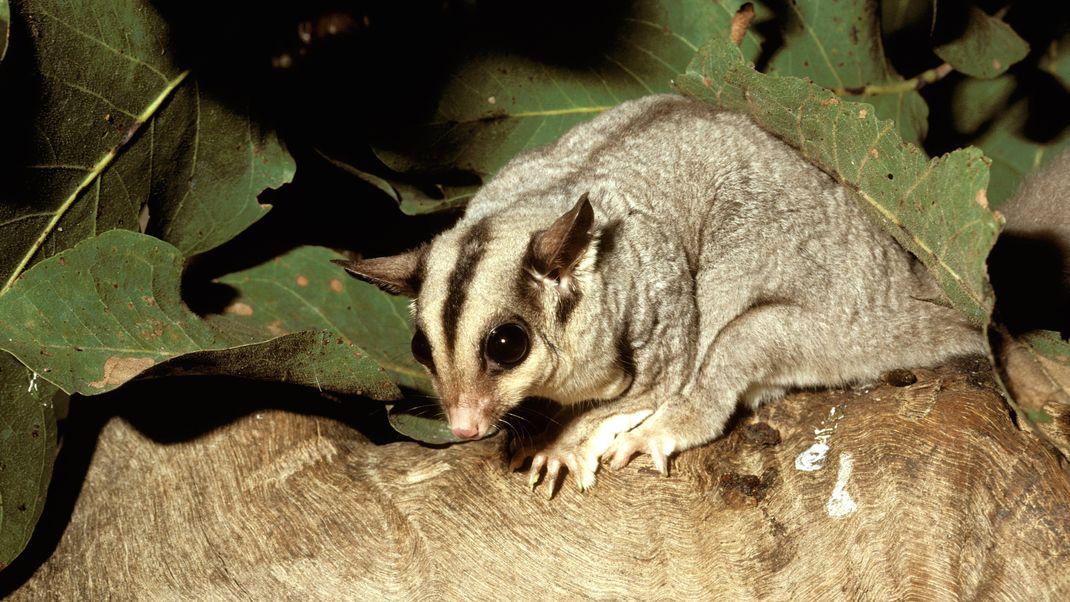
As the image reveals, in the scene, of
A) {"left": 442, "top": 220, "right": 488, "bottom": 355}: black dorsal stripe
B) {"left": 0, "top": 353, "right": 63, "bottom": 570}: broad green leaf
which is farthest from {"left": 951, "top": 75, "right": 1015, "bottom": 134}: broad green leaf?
{"left": 0, "top": 353, "right": 63, "bottom": 570}: broad green leaf

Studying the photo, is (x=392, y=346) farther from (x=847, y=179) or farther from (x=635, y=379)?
(x=847, y=179)

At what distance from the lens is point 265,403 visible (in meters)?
2.89

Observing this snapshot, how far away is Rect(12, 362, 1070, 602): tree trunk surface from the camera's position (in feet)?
7.16

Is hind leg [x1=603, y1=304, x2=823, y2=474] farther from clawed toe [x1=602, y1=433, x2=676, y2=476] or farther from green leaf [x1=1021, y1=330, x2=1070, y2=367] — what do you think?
green leaf [x1=1021, y1=330, x2=1070, y2=367]

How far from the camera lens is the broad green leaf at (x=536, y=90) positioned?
3.25m

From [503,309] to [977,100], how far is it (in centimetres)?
242

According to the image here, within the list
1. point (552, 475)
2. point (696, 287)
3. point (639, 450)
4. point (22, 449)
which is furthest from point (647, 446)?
point (22, 449)

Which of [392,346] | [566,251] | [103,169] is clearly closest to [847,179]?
[566,251]

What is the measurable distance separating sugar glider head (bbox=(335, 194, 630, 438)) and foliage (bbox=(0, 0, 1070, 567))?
27 centimetres

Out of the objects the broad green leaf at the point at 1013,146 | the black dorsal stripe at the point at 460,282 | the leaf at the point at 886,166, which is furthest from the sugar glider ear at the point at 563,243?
the broad green leaf at the point at 1013,146

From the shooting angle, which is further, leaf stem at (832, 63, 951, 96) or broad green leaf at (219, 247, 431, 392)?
leaf stem at (832, 63, 951, 96)

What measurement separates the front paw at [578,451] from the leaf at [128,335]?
49 cm

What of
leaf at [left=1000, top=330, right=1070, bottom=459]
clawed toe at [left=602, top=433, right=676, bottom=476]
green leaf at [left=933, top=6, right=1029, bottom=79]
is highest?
green leaf at [left=933, top=6, right=1029, bottom=79]

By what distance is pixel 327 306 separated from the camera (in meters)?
3.21
